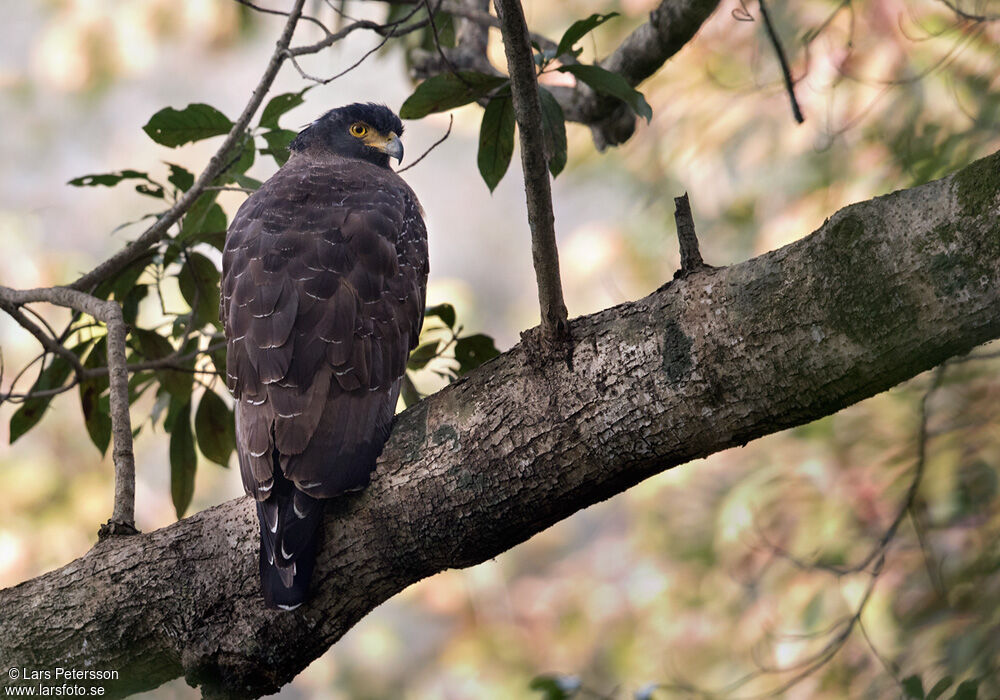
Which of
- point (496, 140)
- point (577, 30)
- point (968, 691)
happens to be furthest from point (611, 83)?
point (968, 691)

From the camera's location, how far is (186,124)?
10.8ft

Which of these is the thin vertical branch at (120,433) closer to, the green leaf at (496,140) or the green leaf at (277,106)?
the green leaf at (277,106)

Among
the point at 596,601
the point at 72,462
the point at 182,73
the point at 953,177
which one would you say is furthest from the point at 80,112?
the point at 953,177

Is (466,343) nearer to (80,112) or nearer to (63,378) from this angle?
(63,378)

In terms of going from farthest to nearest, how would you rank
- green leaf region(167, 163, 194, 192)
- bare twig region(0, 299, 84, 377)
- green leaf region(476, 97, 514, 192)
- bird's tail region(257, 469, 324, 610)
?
green leaf region(167, 163, 194, 192) → bare twig region(0, 299, 84, 377) → green leaf region(476, 97, 514, 192) → bird's tail region(257, 469, 324, 610)

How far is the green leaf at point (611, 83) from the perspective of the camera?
2.77m

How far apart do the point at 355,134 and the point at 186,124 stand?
0.97 meters

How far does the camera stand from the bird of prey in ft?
7.99

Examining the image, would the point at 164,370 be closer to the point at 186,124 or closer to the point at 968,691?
the point at 186,124

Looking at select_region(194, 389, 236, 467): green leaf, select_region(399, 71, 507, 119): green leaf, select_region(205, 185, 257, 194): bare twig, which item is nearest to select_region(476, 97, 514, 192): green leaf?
select_region(399, 71, 507, 119): green leaf

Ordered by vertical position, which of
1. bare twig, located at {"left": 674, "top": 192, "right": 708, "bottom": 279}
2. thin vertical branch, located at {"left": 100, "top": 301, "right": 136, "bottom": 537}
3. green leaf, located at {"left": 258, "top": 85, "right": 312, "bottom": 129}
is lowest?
bare twig, located at {"left": 674, "top": 192, "right": 708, "bottom": 279}

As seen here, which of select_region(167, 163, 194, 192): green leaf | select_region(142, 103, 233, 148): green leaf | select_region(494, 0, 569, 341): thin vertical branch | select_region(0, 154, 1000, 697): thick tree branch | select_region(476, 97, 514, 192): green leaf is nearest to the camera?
select_region(0, 154, 1000, 697): thick tree branch

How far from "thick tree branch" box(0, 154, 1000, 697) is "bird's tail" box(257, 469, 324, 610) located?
6cm

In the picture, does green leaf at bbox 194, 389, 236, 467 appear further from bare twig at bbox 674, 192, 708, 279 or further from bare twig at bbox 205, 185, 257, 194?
bare twig at bbox 674, 192, 708, 279
